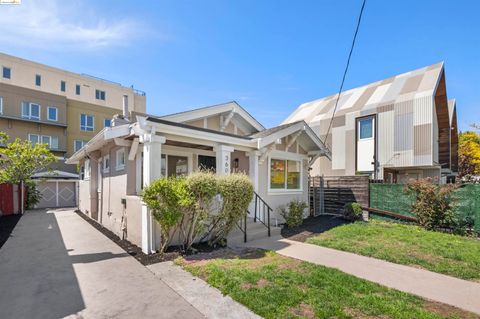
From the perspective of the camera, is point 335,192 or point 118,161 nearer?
point 118,161

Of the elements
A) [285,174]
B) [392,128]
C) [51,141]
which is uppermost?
[392,128]

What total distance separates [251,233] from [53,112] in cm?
2569

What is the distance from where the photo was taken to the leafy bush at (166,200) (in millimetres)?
5961

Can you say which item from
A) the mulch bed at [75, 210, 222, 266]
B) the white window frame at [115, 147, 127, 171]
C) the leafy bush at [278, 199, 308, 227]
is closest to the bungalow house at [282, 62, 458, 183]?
the leafy bush at [278, 199, 308, 227]

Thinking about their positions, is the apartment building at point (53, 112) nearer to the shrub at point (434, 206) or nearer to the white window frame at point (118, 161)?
the white window frame at point (118, 161)

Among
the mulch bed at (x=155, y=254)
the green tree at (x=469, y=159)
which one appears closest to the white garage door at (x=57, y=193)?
the mulch bed at (x=155, y=254)

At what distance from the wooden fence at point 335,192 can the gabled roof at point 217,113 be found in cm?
420

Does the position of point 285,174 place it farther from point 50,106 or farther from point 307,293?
point 50,106

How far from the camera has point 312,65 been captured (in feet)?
45.2

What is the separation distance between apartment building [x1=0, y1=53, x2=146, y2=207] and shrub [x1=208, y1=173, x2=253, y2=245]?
17586 mm

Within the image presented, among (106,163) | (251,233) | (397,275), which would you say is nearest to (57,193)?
(106,163)

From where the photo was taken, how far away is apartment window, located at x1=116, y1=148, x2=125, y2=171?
8.26m

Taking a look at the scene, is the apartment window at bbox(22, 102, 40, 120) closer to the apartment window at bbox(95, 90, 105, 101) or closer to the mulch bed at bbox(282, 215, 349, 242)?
the apartment window at bbox(95, 90, 105, 101)

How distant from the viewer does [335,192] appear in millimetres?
12320
